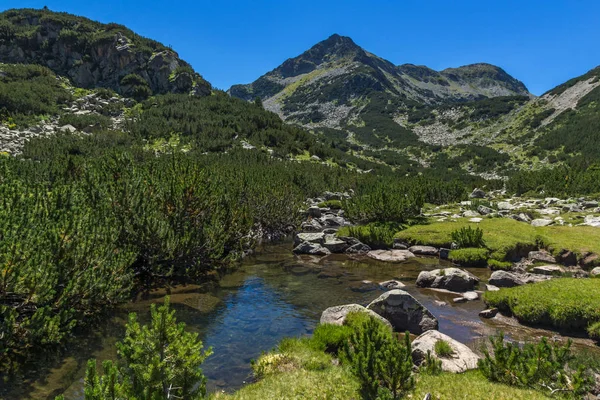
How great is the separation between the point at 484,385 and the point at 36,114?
6869 cm

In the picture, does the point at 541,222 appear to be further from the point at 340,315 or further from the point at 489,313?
the point at 340,315

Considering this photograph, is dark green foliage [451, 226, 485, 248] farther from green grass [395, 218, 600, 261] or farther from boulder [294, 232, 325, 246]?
boulder [294, 232, 325, 246]

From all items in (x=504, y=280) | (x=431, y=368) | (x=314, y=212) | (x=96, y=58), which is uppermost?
(x=96, y=58)

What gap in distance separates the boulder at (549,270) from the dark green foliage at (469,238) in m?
3.71

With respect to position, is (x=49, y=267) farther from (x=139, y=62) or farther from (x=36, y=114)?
(x=139, y=62)

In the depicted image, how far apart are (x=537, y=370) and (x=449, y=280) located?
9568mm

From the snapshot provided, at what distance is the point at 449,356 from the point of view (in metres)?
9.30

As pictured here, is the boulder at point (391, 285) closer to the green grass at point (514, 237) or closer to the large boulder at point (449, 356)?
the large boulder at point (449, 356)

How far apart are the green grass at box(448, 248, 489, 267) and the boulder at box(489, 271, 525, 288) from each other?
363cm

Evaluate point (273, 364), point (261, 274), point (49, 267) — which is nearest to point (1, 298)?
point (49, 267)

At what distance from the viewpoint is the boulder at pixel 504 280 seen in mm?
15883

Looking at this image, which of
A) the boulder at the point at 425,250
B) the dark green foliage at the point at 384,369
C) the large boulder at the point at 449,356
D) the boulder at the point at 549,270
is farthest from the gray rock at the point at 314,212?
the dark green foliage at the point at 384,369

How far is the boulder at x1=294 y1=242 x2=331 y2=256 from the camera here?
22938 mm

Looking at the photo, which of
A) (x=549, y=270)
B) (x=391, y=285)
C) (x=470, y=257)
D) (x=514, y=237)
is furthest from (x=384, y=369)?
(x=514, y=237)
